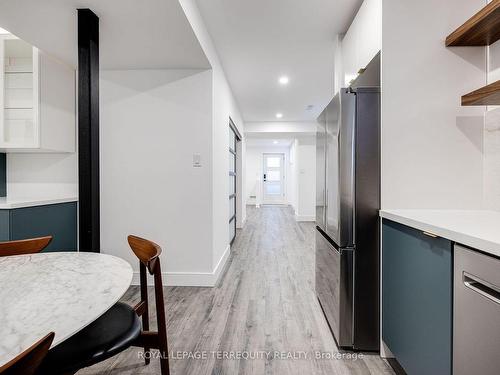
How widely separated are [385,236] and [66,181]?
3.06m

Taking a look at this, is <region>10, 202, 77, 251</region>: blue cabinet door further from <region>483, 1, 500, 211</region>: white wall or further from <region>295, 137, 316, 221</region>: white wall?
<region>295, 137, 316, 221</region>: white wall

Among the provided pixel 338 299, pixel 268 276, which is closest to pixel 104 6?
pixel 338 299

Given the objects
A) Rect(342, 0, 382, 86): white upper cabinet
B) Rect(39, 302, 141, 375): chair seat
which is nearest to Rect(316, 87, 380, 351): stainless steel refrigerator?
Rect(342, 0, 382, 86): white upper cabinet

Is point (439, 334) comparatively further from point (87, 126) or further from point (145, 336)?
point (87, 126)

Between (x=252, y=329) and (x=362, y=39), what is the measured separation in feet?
7.61

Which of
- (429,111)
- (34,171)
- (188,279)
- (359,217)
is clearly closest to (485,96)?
(429,111)

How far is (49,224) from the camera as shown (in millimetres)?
2459

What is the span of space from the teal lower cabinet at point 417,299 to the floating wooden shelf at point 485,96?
0.76 metres

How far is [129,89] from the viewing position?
271 centimetres

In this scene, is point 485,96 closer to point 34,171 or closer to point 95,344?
point 95,344

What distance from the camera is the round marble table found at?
58 cm

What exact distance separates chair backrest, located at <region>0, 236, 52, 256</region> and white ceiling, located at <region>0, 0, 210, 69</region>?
1.51 meters

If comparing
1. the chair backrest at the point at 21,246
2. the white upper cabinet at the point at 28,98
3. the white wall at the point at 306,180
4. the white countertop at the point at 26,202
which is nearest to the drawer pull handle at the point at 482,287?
the chair backrest at the point at 21,246

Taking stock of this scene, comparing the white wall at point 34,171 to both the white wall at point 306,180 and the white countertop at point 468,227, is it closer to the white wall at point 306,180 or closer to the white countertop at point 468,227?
the white countertop at point 468,227
